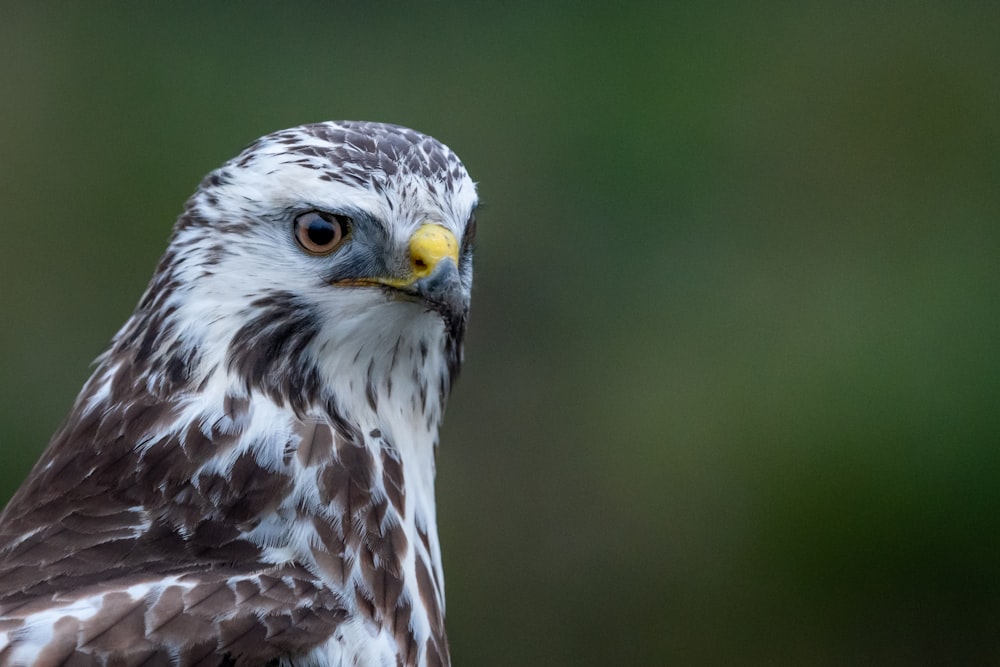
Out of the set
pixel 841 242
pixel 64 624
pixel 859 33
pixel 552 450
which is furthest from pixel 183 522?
pixel 859 33

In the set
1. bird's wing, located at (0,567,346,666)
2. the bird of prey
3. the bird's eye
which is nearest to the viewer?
bird's wing, located at (0,567,346,666)

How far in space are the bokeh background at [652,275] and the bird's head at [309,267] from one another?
2645 millimetres

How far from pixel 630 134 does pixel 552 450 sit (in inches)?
68.1

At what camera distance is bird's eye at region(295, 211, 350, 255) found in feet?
8.53

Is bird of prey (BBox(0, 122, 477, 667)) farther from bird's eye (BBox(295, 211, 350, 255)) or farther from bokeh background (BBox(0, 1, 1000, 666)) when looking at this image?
bokeh background (BBox(0, 1, 1000, 666))

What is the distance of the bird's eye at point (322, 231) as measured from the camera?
2600mm

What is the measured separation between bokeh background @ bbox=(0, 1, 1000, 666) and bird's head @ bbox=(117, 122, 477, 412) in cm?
265

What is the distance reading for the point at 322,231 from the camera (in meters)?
2.60

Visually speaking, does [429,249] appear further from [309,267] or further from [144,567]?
[144,567]

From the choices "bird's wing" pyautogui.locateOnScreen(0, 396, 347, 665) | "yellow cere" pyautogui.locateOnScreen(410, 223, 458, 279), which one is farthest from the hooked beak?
"bird's wing" pyautogui.locateOnScreen(0, 396, 347, 665)

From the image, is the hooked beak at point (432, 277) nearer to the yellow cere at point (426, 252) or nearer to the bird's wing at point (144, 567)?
the yellow cere at point (426, 252)

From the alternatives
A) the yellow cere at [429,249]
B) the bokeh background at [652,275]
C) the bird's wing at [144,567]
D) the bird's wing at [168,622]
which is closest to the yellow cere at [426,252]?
the yellow cere at [429,249]

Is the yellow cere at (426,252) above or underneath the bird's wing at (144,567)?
above

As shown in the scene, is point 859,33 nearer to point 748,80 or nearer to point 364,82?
point 748,80
